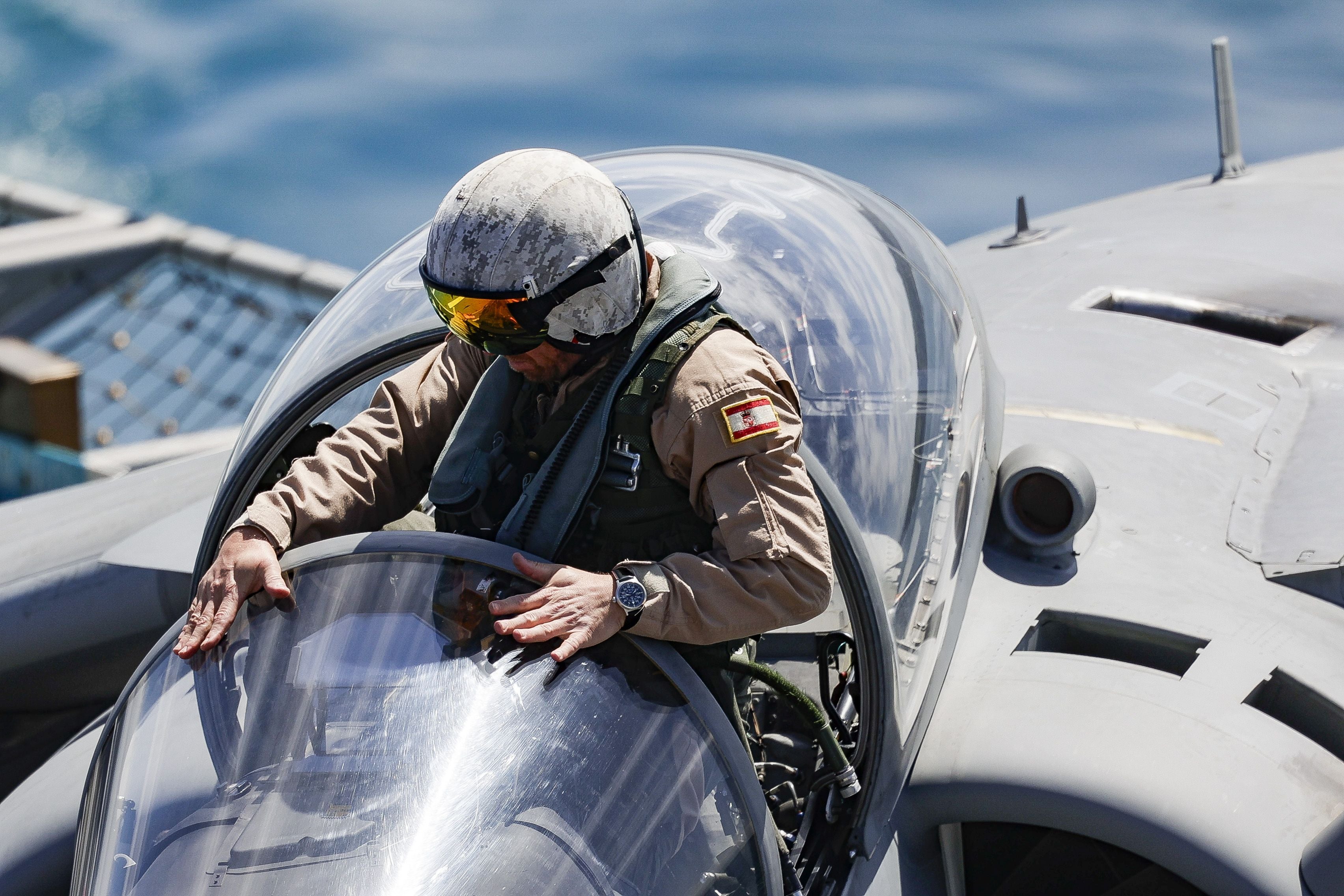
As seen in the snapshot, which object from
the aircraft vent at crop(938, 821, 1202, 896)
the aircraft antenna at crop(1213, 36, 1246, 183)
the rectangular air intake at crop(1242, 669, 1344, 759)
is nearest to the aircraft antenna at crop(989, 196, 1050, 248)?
the aircraft antenna at crop(1213, 36, 1246, 183)

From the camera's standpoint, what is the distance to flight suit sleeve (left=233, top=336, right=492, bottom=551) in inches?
98.7

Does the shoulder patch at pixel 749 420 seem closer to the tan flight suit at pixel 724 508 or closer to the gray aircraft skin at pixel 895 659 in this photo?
the tan flight suit at pixel 724 508

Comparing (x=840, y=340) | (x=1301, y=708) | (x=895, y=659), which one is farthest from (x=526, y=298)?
(x=1301, y=708)

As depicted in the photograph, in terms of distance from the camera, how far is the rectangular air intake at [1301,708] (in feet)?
10.0

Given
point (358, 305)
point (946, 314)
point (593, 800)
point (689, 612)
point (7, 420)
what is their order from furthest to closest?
point (7, 420)
point (946, 314)
point (358, 305)
point (689, 612)
point (593, 800)

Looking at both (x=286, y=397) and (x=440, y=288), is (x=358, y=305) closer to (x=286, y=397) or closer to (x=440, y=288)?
(x=286, y=397)

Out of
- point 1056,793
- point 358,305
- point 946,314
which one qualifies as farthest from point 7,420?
point 1056,793

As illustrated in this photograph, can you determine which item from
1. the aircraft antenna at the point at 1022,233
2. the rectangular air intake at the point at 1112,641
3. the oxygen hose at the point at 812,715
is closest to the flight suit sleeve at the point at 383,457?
the oxygen hose at the point at 812,715

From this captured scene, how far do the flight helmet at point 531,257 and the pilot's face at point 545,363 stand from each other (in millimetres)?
46

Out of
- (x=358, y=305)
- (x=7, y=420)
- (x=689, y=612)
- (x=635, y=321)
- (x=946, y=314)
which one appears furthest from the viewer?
(x=7, y=420)

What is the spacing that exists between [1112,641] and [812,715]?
138cm

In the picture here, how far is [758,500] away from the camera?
2186 millimetres

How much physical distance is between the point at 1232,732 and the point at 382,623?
2.06 meters

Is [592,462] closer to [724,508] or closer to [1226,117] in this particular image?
[724,508]
